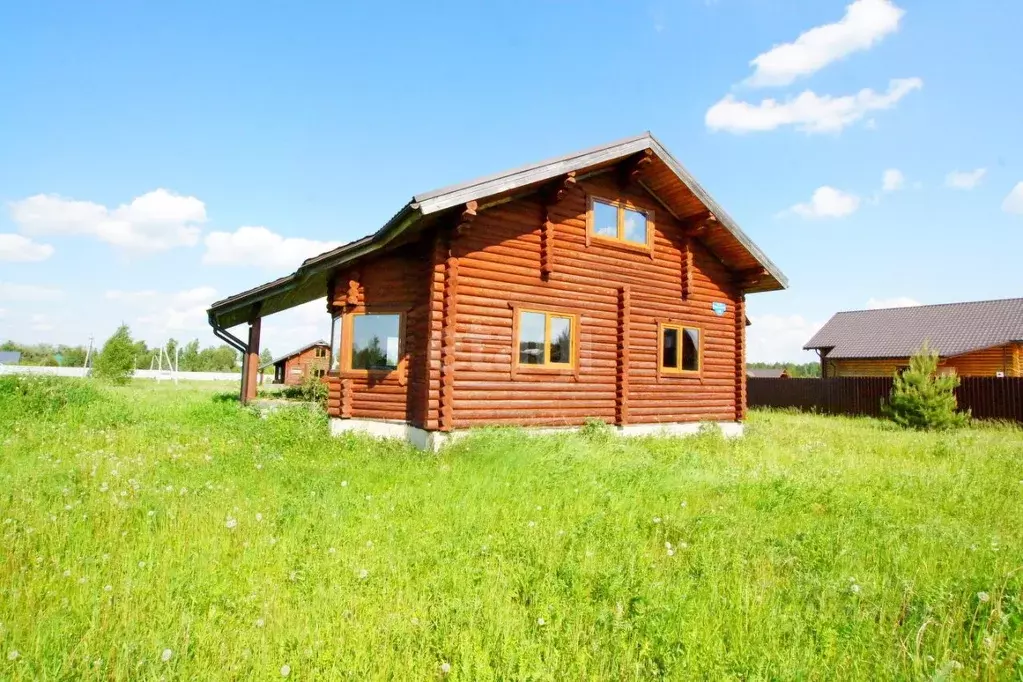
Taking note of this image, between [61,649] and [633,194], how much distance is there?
41.8ft

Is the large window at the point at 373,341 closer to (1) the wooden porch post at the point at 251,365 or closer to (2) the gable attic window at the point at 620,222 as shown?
(2) the gable attic window at the point at 620,222

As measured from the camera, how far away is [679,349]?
13.9m

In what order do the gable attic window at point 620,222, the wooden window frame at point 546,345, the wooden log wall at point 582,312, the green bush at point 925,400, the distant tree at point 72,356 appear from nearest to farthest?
the wooden log wall at point 582,312 → the wooden window frame at point 546,345 → the gable attic window at point 620,222 → the green bush at point 925,400 → the distant tree at point 72,356

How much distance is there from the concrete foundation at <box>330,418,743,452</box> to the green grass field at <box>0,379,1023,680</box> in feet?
5.15

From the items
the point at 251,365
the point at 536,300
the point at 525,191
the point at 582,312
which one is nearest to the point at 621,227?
the point at 582,312

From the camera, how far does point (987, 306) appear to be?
101 feet

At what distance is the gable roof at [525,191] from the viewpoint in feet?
32.5

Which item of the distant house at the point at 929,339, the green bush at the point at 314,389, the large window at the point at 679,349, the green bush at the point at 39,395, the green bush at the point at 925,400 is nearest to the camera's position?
the green bush at the point at 39,395

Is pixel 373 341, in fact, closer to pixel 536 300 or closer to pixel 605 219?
pixel 536 300

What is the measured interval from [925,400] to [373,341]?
Result: 1736 centimetres

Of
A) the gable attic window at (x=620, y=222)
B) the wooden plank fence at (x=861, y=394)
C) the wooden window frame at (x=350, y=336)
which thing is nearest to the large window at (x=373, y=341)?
the wooden window frame at (x=350, y=336)

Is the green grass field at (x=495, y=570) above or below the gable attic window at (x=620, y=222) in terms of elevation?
below

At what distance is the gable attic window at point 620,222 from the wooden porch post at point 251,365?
10.4m

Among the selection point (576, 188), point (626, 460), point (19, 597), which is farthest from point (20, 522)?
point (576, 188)
